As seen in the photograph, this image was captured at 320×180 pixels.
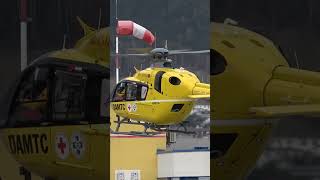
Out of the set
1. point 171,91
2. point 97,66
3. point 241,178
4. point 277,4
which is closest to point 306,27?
point 277,4

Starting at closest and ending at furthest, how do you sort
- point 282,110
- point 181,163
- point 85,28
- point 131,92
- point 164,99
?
1. point 282,110
2. point 85,28
3. point 181,163
4. point 131,92
5. point 164,99

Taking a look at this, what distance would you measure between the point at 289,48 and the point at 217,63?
0.16 metres

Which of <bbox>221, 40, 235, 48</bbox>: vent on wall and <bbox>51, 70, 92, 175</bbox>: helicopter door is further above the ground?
<bbox>221, 40, 235, 48</bbox>: vent on wall

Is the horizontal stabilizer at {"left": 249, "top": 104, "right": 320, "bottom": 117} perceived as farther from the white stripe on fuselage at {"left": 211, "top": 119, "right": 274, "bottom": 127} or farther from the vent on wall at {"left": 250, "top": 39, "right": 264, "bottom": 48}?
the vent on wall at {"left": 250, "top": 39, "right": 264, "bottom": 48}

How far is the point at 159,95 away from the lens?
4438 mm

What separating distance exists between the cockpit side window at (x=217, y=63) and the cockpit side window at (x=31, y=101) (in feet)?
1.54

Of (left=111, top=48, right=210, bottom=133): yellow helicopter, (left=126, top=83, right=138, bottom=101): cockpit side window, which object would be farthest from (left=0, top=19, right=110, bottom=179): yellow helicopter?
(left=126, top=83, right=138, bottom=101): cockpit side window

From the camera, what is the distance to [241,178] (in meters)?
1.22

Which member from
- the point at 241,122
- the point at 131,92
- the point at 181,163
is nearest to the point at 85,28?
the point at 241,122

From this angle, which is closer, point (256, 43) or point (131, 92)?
point (256, 43)

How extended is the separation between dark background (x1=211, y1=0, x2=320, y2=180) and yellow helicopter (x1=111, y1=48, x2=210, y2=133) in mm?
2453

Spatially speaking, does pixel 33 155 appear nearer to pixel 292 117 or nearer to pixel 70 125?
pixel 70 125

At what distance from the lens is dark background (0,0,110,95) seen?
53.4 inches

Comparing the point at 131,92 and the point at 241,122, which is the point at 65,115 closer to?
the point at 241,122
